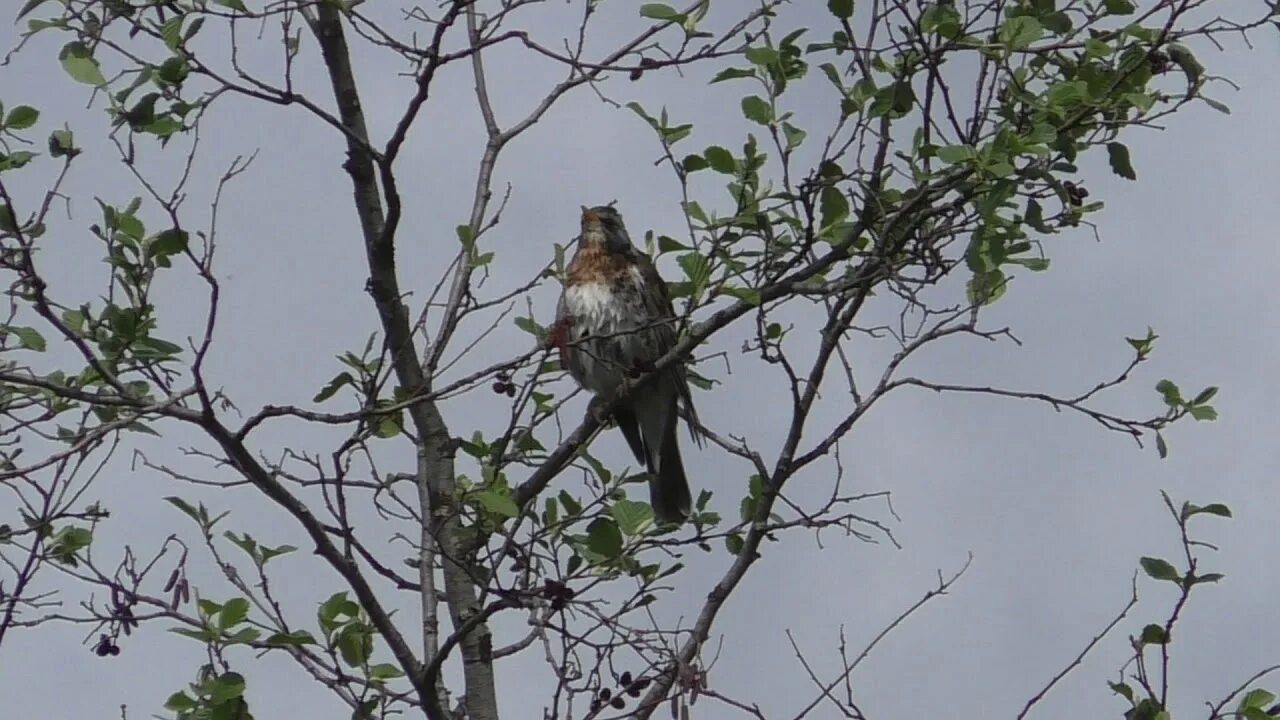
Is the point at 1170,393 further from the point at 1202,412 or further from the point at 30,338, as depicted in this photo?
the point at 30,338

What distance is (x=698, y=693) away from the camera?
4.40m

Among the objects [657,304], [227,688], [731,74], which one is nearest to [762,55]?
[731,74]

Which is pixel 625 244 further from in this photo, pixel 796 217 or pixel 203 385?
pixel 203 385

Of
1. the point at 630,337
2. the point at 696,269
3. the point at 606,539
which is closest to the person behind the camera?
the point at 606,539

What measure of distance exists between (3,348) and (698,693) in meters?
2.46

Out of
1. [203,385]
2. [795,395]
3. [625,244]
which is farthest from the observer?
[625,244]

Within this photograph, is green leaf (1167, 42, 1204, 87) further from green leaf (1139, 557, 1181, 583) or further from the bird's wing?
the bird's wing

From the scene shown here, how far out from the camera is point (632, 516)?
475cm

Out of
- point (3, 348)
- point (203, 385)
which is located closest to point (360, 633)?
point (203, 385)

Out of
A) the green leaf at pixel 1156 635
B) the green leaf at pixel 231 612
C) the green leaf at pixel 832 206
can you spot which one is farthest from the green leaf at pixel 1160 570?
the green leaf at pixel 231 612

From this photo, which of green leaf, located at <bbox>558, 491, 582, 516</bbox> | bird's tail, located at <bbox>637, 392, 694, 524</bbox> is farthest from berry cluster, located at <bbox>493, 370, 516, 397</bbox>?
bird's tail, located at <bbox>637, 392, 694, 524</bbox>

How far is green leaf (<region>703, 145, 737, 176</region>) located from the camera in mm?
4918

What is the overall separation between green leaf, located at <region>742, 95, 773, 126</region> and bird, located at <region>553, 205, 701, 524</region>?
2503 mm

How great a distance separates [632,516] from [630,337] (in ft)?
9.77
